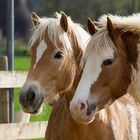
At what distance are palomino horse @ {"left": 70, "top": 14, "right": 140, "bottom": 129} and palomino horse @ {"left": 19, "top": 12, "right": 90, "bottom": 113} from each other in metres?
0.82

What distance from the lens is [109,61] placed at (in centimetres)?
473

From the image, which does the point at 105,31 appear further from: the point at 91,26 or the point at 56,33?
the point at 56,33

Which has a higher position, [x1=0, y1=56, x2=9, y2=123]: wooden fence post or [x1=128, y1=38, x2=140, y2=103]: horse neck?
[x1=128, y1=38, x2=140, y2=103]: horse neck

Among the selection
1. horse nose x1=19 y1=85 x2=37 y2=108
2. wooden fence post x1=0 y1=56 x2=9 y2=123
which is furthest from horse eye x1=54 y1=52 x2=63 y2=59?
wooden fence post x1=0 y1=56 x2=9 y2=123

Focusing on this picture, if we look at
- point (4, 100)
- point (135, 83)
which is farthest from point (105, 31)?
point (4, 100)

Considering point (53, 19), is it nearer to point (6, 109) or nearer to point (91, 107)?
point (91, 107)

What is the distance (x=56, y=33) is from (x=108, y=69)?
45.3 inches

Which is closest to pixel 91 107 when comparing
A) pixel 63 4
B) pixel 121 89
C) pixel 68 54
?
pixel 121 89

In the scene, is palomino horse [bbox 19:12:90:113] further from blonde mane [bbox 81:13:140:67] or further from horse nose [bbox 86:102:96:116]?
horse nose [bbox 86:102:96:116]

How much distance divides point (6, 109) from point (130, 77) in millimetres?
3033

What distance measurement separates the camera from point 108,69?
4.74 m

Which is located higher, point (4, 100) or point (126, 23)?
point (126, 23)

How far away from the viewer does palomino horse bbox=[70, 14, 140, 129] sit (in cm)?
468

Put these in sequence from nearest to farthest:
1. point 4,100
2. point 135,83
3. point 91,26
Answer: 1. point 135,83
2. point 91,26
3. point 4,100
